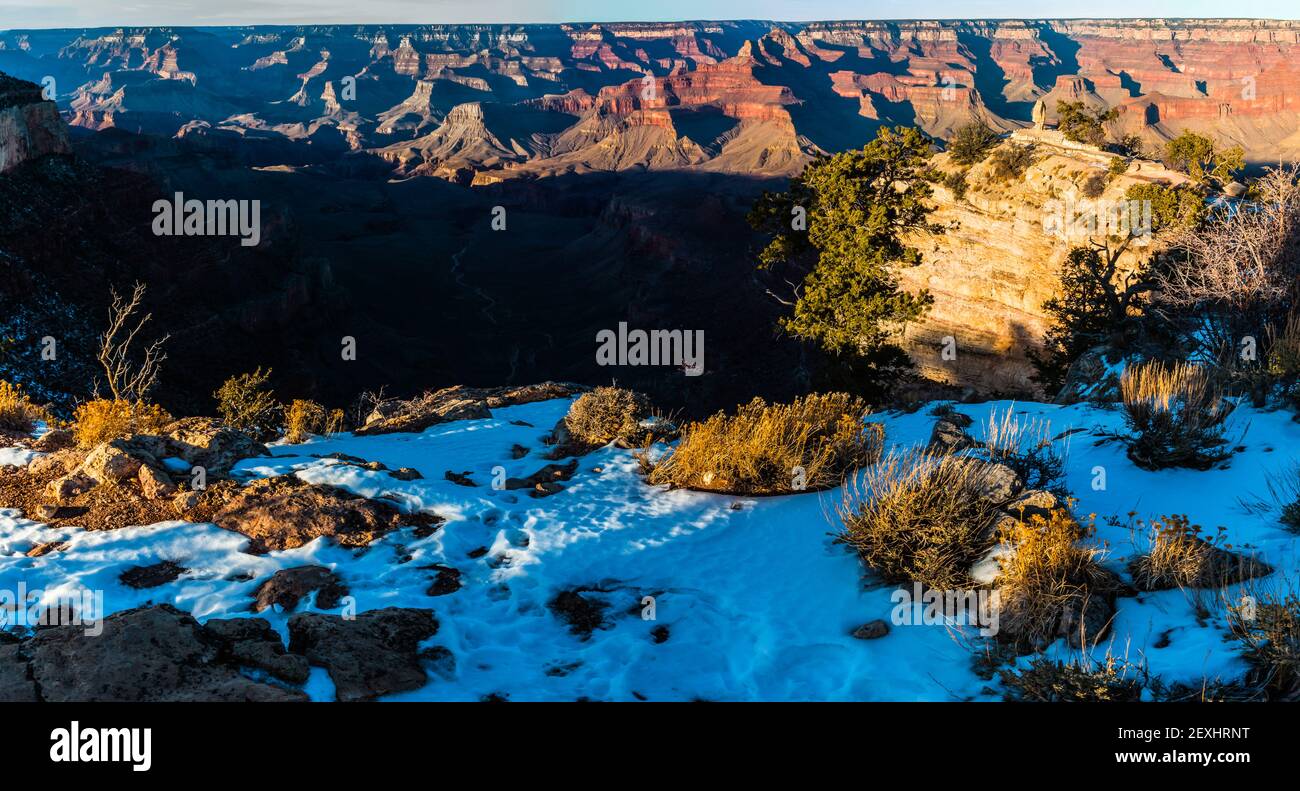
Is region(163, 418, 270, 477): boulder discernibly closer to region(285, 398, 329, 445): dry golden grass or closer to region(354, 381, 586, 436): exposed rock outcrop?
region(285, 398, 329, 445): dry golden grass

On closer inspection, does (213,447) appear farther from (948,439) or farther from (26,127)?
(26,127)

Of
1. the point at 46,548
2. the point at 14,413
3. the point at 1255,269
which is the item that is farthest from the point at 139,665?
the point at 1255,269

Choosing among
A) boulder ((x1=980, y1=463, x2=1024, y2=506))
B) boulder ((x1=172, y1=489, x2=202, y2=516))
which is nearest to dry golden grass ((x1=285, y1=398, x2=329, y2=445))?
boulder ((x1=172, y1=489, x2=202, y2=516))

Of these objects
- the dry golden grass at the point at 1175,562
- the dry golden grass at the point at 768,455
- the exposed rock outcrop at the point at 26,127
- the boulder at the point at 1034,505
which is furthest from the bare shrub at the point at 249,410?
the exposed rock outcrop at the point at 26,127

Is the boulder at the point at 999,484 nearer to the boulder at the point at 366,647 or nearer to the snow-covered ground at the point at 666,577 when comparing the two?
the snow-covered ground at the point at 666,577
